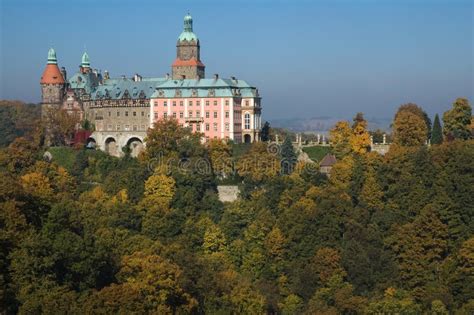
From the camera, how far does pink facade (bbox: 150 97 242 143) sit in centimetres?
7794

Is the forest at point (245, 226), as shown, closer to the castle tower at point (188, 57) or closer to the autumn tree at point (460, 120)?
the autumn tree at point (460, 120)

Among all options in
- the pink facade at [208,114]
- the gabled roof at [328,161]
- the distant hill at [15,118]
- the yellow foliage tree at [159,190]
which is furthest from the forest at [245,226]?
the distant hill at [15,118]

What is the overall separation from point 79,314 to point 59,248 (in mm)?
4206

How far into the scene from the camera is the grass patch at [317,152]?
7412 centimetres

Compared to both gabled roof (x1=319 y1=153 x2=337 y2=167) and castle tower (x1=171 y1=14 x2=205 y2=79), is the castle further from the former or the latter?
gabled roof (x1=319 y1=153 x2=337 y2=167)

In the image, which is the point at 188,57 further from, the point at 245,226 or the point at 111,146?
the point at 245,226

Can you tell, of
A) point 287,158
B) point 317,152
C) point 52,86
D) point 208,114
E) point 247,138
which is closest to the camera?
point 287,158

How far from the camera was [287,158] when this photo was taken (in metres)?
71.6

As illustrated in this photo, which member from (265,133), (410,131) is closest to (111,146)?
(265,133)

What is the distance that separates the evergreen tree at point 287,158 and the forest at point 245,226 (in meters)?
0.09

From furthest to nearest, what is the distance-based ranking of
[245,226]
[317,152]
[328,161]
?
[317,152], [328,161], [245,226]

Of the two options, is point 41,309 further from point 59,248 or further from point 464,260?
point 464,260

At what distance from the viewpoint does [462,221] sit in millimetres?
61688

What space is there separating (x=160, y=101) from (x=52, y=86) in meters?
9.86
